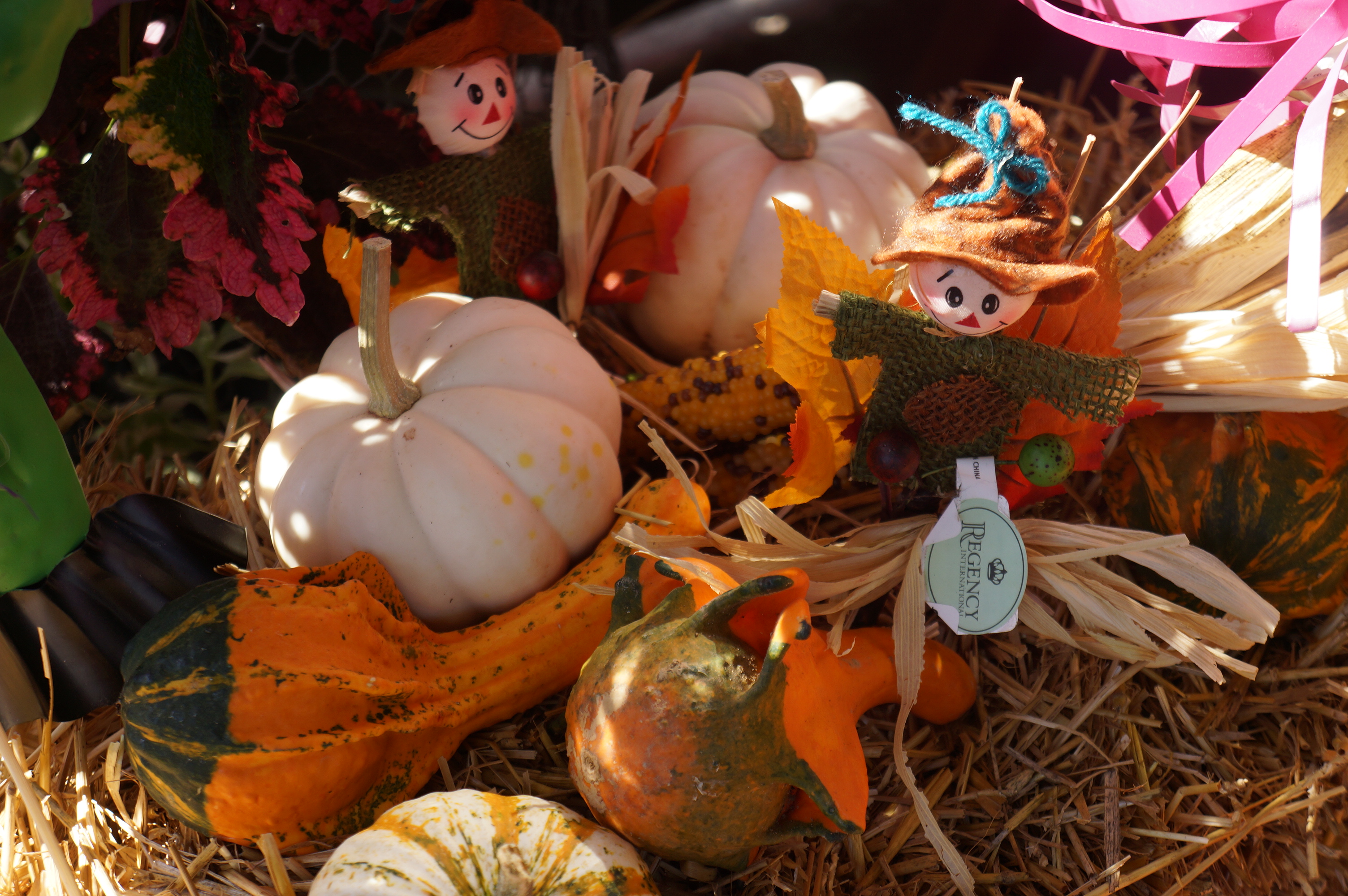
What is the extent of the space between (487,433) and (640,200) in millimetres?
431

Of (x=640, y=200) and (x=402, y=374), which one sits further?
(x=640, y=200)

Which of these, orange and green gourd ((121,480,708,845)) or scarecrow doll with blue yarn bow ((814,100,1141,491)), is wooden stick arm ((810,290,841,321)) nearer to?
scarecrow doll with blue yarn bow ((814,100,1141,491))

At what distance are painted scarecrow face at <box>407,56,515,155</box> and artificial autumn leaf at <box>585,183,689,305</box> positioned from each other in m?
0.23

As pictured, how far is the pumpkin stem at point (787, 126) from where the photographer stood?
1.36m

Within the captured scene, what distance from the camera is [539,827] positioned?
877 millimetres

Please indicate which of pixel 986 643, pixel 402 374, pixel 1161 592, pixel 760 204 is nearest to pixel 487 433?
pixel 402 374

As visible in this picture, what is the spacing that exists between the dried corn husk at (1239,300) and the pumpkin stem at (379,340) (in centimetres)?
86

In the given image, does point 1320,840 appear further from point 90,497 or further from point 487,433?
point 90,497

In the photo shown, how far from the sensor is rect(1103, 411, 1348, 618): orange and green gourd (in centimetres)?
112

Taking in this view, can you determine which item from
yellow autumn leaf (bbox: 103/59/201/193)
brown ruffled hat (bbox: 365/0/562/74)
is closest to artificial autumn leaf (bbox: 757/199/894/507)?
brown ruffled hat (bbox: 365/0/562/74)

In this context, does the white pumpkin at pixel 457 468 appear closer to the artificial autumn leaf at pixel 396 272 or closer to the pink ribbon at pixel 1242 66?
the artificial autumn leaf at pixel 396 272

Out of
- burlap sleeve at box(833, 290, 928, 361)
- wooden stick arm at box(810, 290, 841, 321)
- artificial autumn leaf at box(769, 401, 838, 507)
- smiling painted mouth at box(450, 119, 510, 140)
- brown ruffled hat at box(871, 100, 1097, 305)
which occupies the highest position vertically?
smiling painted mouth at box(450, 119, 510, 140)

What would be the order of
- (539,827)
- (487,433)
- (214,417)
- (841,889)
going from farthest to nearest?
(214,417) → (487,433) → (841,889) → (539,827)

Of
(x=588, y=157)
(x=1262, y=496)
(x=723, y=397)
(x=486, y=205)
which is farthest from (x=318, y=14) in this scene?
(x=1262, y=496)
